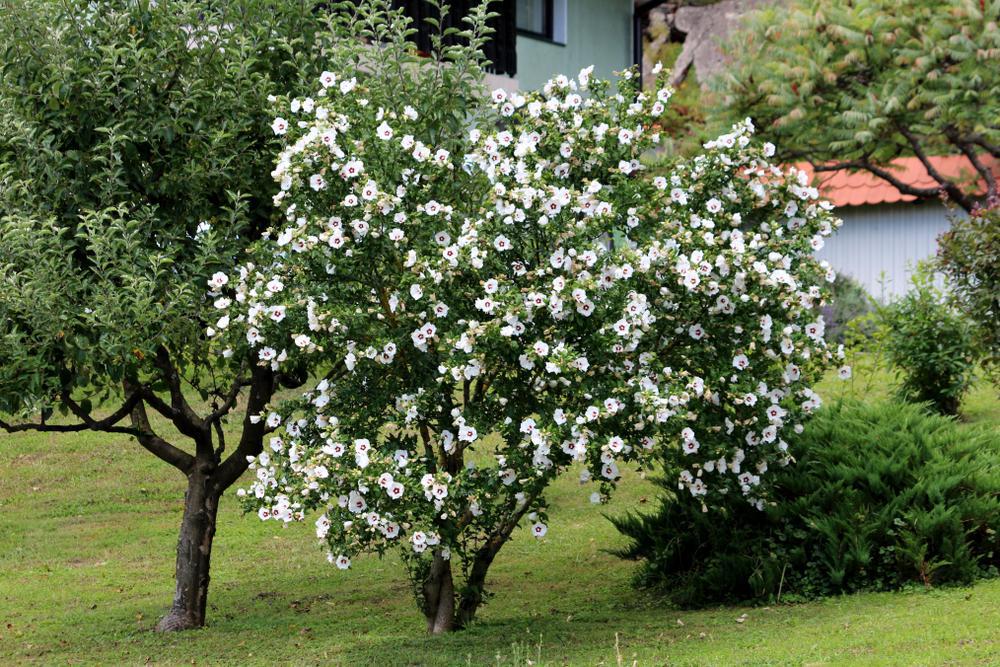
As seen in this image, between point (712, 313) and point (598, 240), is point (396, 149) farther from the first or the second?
point (712, 313)

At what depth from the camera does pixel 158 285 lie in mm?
8180

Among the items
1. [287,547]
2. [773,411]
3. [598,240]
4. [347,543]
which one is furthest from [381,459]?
[287,547]

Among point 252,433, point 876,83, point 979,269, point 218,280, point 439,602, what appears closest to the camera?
point 218,280

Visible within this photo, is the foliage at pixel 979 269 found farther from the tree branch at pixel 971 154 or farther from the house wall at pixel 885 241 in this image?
the house wall at pixel 885 241

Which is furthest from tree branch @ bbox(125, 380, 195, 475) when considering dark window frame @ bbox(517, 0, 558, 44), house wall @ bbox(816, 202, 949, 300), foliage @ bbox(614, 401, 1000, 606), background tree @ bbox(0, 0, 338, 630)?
house wall @ bbox(816, 202, 949, 300)

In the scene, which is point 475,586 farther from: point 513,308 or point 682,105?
point 682,105

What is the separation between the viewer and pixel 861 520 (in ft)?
29.2

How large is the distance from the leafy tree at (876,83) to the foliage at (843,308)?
2.54 metres

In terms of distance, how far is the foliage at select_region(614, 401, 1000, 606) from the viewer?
28.9ft

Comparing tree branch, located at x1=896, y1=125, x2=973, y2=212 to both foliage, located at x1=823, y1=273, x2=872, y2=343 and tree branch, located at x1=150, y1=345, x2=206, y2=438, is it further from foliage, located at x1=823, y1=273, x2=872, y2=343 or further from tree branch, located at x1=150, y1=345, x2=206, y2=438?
tree branch, located at x1=150, y1=345, x2=206, y2=438

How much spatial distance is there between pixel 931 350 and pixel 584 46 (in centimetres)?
827

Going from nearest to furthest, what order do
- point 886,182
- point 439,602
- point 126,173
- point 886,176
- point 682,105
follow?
point 126,173 < point 439,602 < point 886,176 < point 886,182 < point 682,105

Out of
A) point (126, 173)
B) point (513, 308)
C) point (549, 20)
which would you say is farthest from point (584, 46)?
point (513, 308)

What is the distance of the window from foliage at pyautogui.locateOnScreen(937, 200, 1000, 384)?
8.53m
